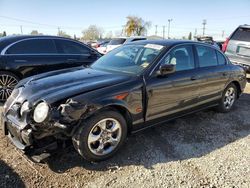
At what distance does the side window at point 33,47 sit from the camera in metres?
5.82

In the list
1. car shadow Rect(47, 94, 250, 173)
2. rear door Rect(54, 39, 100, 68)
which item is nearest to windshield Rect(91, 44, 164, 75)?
car shadow Rect(47, 94, 250, 173)

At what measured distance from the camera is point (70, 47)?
259 inches

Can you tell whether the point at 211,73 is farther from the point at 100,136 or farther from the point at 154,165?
the point at 100,136

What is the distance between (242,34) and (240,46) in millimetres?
453

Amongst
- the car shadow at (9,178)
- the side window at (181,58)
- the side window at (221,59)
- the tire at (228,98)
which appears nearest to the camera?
the car shadow at (9,178)

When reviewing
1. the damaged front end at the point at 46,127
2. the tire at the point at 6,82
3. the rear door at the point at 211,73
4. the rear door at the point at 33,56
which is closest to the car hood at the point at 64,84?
the damaged front end at the point at 46,127

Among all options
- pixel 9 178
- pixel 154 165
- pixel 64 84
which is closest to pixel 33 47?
pixel 64 84

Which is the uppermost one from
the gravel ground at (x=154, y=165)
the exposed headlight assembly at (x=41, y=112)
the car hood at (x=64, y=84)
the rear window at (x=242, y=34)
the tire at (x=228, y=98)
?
the rear window at (x=242, y=34)

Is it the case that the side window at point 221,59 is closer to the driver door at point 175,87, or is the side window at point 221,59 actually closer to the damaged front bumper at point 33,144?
the driver door at point 175,87

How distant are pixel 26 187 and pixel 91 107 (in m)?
1.15

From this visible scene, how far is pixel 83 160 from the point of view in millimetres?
3334

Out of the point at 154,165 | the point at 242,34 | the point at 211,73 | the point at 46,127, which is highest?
the point at 242,34

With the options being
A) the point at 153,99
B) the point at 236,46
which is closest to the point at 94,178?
the point at 153,99

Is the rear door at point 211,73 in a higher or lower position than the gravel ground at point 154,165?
higher
